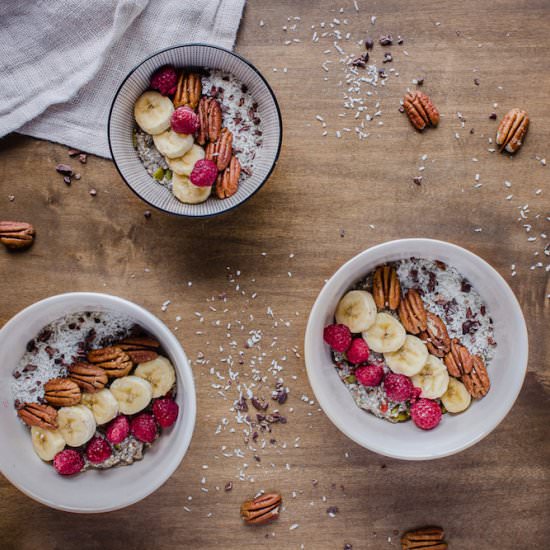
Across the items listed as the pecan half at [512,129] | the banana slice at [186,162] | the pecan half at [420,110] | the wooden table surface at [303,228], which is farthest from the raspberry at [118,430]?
the pecan half at [512,129]

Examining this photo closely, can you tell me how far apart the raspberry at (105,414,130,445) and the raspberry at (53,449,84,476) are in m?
0.08

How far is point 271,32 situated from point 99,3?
1.23 feet

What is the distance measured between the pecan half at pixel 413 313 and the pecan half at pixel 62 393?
0.72m

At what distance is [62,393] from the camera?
4.14 ft

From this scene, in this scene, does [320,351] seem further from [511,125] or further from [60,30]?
[60,30]

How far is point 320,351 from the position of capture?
1247 millimetres

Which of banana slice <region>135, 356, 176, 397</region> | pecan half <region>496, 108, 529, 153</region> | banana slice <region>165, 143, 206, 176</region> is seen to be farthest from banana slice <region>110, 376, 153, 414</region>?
pecan half <region>496, 108, 529, 153</region>

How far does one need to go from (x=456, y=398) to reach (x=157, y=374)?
65cm

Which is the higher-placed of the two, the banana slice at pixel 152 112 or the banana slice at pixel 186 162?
Answer: the banana slice at pixel 152 112

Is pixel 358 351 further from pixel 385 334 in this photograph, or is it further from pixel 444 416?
pixel 444 416

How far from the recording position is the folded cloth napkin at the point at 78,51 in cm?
128

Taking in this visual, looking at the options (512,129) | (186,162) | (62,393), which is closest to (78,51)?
(186,162)

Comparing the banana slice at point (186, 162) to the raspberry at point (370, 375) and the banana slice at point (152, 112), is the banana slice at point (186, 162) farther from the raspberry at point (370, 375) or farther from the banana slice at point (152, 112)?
the raspberry at point (370, 375)

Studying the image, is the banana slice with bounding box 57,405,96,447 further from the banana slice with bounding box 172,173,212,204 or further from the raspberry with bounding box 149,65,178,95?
the raspberry with bounding box 149,65,178,95
